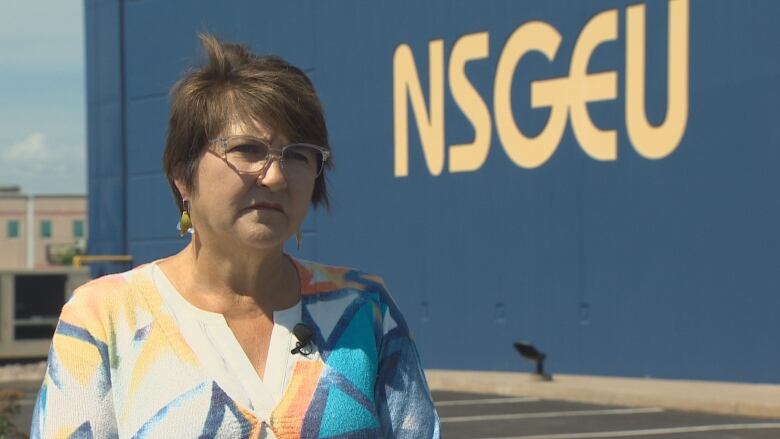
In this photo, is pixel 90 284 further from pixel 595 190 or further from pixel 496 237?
pixel 496 237

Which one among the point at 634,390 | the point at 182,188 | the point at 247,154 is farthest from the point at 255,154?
the point at 634,390

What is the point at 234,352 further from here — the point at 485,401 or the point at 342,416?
the point at 485,401

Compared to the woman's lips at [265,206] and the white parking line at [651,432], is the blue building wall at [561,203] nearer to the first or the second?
the white parking line at [651,432]

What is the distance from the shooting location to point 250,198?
272 centimetres

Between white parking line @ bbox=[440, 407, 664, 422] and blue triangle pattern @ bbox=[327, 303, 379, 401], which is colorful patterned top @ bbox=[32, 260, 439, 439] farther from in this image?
white parking line @ bbox=[440, 407, 664, 422]

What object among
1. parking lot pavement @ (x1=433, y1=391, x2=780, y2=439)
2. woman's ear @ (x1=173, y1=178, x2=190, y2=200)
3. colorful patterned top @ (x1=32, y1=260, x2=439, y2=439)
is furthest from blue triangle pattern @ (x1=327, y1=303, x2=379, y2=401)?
parking lot pavement @ (x1=433, y1=391, x2=780, y2=439)

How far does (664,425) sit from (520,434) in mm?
1476

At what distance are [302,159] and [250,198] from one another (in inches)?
5.0

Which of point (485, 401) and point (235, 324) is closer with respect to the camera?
point (235, 324)

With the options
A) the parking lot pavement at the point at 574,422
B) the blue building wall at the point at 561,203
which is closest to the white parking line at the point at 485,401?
the parking lot pavement at the point at 574,422

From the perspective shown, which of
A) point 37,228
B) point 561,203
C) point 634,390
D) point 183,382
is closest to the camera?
point 183,382

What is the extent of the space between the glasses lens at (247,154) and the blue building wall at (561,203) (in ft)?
40.9

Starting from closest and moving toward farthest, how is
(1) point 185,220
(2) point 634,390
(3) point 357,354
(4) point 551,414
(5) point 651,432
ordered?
(3) point 357,354
(1) point 185,220
(5) point 651,432
(4) point 551,414
(2) point 634,390

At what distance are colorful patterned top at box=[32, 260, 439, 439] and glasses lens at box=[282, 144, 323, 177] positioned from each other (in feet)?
0.86
